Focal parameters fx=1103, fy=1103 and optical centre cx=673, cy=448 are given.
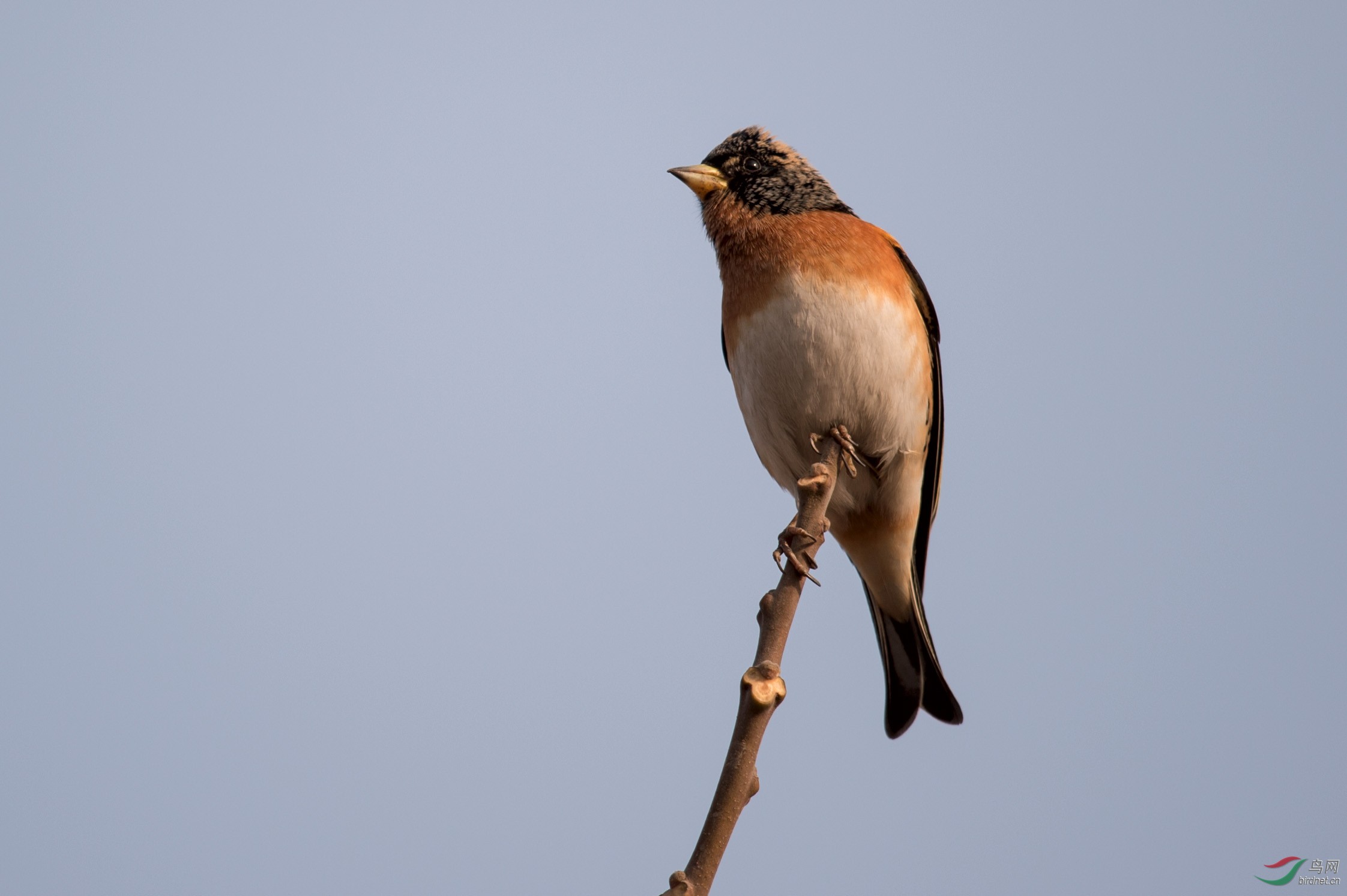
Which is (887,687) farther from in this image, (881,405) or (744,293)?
(744,293)

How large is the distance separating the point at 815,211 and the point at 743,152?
0.58 metres

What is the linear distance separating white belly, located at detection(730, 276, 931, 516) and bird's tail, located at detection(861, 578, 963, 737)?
989 millimetres

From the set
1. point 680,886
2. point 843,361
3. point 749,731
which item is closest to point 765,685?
point 749,731

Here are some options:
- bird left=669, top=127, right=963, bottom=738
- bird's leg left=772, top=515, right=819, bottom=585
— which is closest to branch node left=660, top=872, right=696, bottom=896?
bird's leg left=772, top=515, right=819, bottom=585

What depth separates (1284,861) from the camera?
5.00 metres

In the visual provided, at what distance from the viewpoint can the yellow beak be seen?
18.8 ft

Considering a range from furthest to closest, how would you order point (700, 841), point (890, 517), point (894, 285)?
point (890, 517) → point (894, 285) → point (700, 841)

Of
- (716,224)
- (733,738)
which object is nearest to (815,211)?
(716,224)

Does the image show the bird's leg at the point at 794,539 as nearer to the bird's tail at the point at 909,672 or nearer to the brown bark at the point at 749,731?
the brown bark at the point at 749,731

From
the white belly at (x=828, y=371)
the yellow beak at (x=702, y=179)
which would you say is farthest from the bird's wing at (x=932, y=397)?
the yellow beak at (x=702, y=179)

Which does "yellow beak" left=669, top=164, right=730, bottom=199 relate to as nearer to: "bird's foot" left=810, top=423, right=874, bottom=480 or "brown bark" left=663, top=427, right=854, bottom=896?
"bird's foot" left=810, top=423, right=874, bottom=480

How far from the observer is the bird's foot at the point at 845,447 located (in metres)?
5.00

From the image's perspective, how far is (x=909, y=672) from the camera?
221 inches

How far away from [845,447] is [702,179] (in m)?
1.67
